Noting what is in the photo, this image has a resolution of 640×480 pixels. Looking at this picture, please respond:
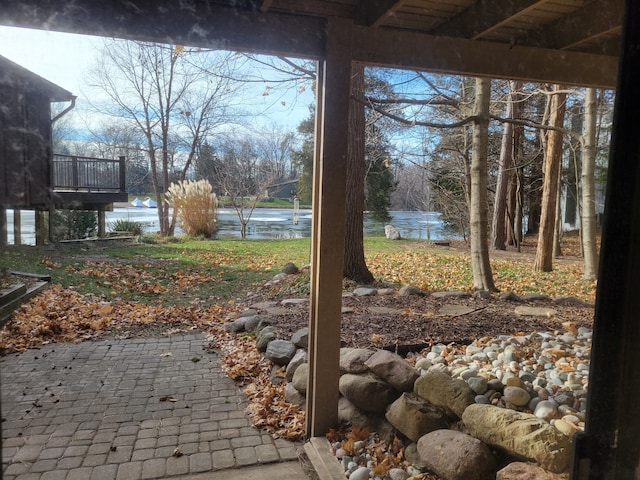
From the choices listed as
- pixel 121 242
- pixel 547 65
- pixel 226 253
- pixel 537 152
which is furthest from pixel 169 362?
pixel 537 152

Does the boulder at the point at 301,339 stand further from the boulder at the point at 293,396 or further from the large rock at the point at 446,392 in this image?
the large rock at the point at 446,392

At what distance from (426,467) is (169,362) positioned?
2100 mm

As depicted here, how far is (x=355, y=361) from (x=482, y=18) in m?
1.72

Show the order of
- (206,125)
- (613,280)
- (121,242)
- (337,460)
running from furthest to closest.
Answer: (121,242)
(206,125)
(337,460)
(613,280)

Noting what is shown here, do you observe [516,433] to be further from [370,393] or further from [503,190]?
[503,190]

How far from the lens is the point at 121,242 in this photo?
153 inches

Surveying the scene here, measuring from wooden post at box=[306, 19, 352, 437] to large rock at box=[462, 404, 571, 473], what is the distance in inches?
24.8

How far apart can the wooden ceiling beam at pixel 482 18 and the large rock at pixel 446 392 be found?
1.53 m

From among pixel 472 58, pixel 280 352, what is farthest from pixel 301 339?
pixel 472 58

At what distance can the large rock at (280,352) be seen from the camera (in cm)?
299

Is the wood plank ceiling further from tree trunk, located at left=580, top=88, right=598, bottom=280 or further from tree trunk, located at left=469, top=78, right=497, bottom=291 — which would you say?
tree trunk, located at left=469, top=78, right=497, bottom=291

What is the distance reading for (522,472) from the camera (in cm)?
146

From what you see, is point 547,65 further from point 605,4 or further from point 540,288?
point 540,288

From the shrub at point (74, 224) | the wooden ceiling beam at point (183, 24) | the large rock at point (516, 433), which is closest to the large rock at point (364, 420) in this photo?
the large rock at point (516, 433)
